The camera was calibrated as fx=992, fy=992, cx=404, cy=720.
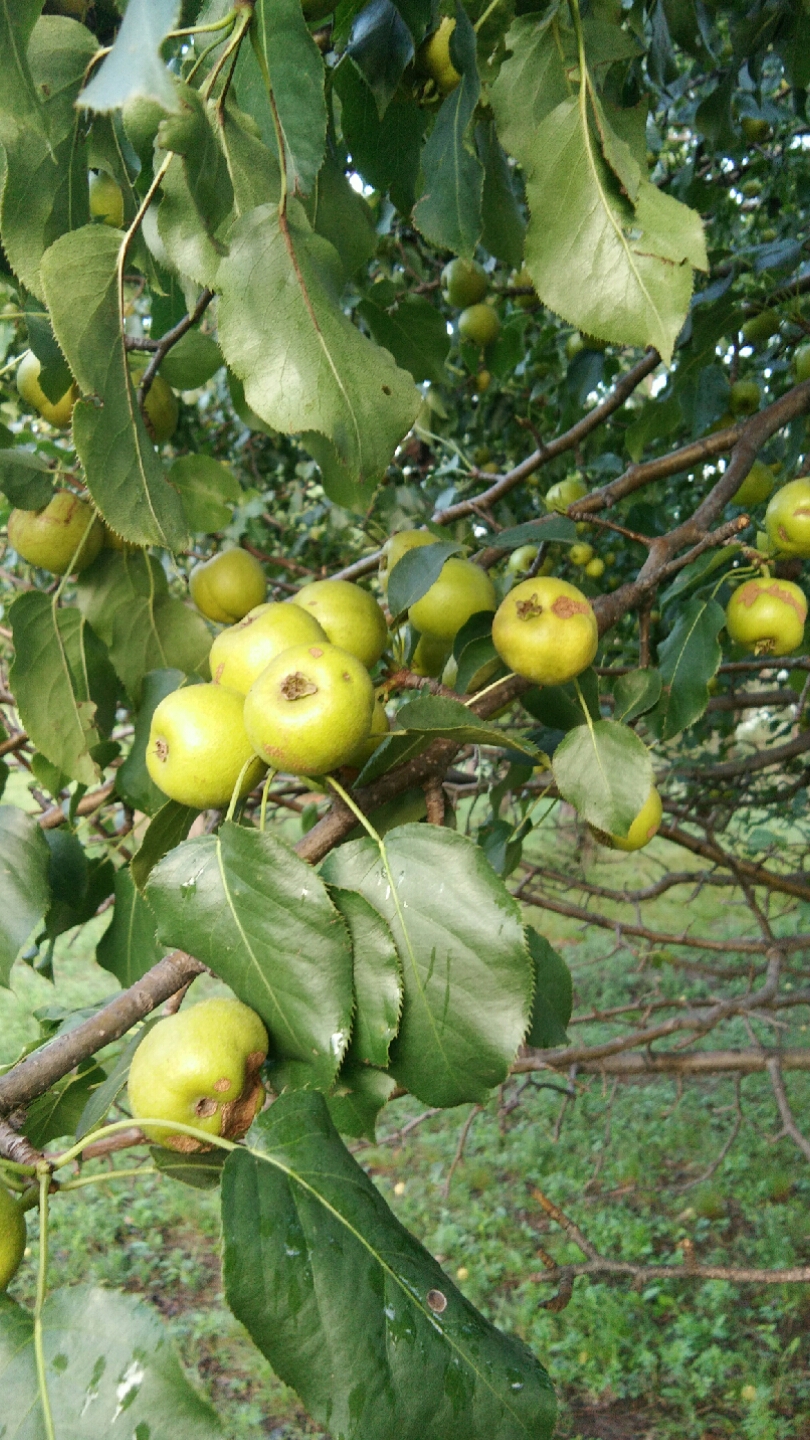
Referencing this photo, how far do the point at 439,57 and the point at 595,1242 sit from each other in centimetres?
397

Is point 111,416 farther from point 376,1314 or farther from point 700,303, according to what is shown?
point 700,303

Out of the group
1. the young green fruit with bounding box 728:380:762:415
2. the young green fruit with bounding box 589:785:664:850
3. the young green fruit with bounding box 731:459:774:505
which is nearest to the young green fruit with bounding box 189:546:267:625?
the young green fruit with bounding box 589:785:664:850

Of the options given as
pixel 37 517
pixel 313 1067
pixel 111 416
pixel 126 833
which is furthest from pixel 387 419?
pixel 126 833

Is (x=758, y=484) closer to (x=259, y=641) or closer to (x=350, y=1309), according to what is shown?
(x=259, y=641)

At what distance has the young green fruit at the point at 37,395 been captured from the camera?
5.76 feet

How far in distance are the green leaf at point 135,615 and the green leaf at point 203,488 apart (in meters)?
0.20

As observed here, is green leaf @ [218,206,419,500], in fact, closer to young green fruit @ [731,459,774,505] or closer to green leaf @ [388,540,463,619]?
green leaf @ [388,540,463,619]

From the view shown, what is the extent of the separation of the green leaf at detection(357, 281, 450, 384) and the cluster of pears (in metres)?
0.87

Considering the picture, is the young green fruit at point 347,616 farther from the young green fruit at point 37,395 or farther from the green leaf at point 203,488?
the young green fruit at point 37,395

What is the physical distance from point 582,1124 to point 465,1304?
173 inches

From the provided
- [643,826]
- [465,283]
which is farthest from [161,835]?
[465,283]

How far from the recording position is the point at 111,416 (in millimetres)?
1060

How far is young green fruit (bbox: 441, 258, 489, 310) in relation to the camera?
2.56 meters

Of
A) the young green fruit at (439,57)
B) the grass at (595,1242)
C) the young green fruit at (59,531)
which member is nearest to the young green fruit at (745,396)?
the young green fruit at (439,57)
